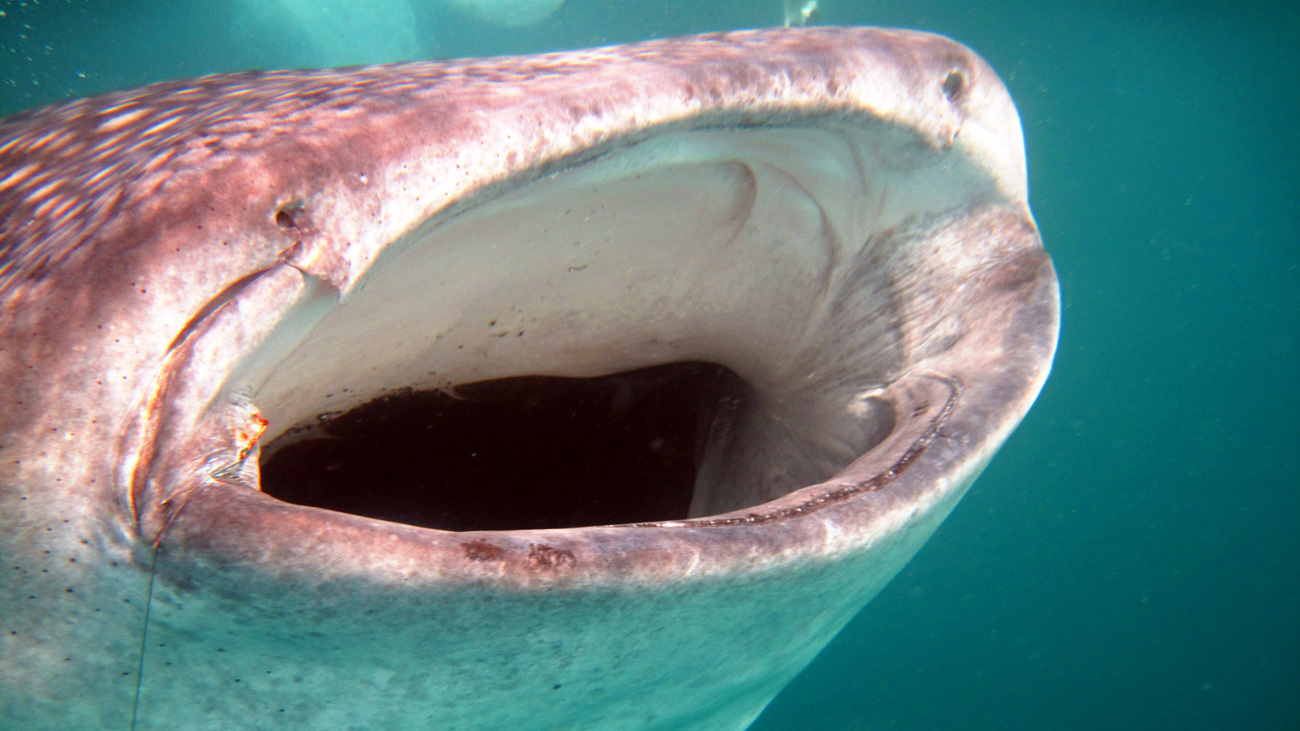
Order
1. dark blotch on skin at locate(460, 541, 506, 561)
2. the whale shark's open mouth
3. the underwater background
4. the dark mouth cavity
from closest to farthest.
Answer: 1. dark blotch on skin at locate(460, 541, 506, 561)
2. the whale shark's open mouth
3. the dark mouth cavity
4. the underwater background

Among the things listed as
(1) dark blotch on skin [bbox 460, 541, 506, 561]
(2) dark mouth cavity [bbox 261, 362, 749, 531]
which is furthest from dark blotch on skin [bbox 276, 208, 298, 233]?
(2) dark mouth cavity [bbox 261, 362, 749, 531]

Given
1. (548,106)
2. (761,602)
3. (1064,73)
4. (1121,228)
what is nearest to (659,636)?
(761,602)

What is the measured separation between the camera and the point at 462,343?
5.15ft

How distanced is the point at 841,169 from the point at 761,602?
81 centimetres

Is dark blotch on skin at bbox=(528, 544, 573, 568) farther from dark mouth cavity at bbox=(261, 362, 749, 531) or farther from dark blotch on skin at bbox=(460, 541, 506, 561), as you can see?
dark mouth cavity at bbox=(261, 362, 749, 531)

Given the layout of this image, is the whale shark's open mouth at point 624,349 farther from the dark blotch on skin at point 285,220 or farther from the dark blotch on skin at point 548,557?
the dark blotch on skin at point 548,557

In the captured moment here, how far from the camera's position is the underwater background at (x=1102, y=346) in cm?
2112

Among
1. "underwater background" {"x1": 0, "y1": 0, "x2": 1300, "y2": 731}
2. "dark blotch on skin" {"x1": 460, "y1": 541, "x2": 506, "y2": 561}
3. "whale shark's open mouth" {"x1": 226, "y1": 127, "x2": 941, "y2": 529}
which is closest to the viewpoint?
"dark blotch on skin" {"x1": 460, "y1": 541, "x2": 506, "y2": 561}

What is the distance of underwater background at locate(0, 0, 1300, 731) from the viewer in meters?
21.1

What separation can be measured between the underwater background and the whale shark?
18279 millimetres

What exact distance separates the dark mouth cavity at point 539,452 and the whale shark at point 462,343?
2.4 inches

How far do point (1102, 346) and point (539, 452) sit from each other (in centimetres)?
3920

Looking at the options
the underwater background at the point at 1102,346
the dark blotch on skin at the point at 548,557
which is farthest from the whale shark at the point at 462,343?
the underwater background at the point at 1102,346

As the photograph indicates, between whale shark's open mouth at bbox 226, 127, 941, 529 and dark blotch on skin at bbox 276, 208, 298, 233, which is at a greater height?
dark blotch on skin at bbox 276, 208, 298, 233
